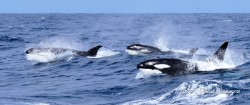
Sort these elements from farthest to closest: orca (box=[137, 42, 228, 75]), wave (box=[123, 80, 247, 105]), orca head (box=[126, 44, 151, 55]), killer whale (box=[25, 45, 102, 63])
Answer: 1. orca head (box=[126, 44, 151, 55])
2. killer whale (box=[25, 45, 102, 63])
3. orca (box=[137, 42, 228, 75])
4. wave (box=[123, 80, 247, 105])

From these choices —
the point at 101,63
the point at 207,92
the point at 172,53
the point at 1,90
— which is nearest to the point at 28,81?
the point at 1,90

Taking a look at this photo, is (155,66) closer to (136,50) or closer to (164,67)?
(164,67)

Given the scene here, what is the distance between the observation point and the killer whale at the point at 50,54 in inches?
1017

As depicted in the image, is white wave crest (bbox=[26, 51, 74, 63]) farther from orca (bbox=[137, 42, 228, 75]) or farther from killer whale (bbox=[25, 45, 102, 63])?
orca (bbox=[137, 42, 228, 75])

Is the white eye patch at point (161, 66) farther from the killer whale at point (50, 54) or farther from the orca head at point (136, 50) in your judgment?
the orca head at point (136, 50)

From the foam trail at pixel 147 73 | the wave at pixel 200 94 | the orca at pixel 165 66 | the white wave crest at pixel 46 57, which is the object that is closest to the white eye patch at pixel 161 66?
the orca at pixel 165 66

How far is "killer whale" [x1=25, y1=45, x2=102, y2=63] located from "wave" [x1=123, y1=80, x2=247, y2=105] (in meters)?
12.0

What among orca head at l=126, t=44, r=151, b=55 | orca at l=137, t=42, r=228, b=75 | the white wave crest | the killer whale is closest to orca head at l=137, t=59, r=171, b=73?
orca at l=137, t=42, r=228, b=75

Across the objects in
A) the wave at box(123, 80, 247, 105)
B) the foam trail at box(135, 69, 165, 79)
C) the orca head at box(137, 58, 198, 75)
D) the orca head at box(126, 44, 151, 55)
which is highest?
the orca head at box(126, 44, 151, 55)

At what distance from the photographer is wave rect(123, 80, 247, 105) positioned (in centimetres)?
1311

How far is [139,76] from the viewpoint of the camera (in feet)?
61.9

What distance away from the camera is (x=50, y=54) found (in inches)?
1049

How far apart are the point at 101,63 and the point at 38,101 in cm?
1037

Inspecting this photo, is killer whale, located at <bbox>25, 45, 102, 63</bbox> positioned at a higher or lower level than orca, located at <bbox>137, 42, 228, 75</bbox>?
higher
